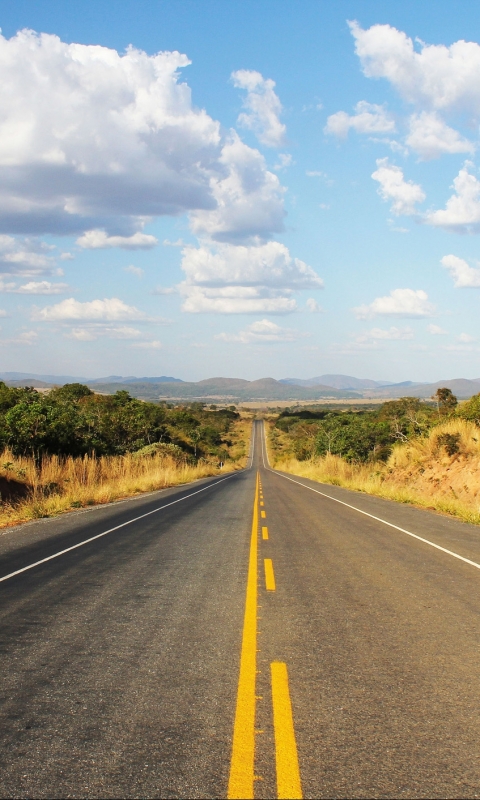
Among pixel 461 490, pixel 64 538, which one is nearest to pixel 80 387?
pixel 461 490

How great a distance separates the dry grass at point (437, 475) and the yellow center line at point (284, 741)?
43.5 feet

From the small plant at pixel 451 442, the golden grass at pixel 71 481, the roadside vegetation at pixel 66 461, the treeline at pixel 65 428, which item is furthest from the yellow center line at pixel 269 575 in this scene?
the small plant at pixel 451 442

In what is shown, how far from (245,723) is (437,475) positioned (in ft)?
73.0

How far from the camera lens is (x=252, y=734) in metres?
3.82

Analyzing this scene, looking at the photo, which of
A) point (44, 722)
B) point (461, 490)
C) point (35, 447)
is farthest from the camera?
point (35, 447)

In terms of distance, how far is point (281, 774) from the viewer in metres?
3.37

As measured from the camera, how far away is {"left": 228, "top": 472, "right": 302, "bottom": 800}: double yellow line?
3258mm

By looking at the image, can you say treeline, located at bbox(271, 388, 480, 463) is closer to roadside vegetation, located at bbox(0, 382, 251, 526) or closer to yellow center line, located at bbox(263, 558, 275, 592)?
roadside vegetation, located at bbox(0, 382, 251, 526)

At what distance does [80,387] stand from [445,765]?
74.0m

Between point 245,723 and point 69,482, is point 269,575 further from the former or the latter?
point 69,482

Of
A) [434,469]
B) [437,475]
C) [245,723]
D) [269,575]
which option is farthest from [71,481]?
[245,723]

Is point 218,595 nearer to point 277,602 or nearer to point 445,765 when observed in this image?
point 277,602

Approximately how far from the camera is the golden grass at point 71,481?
56.9ft

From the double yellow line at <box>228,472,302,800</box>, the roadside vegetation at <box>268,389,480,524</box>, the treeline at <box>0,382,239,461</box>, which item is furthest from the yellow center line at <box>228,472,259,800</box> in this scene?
the treeline at <box>0,382,239,461</box>
